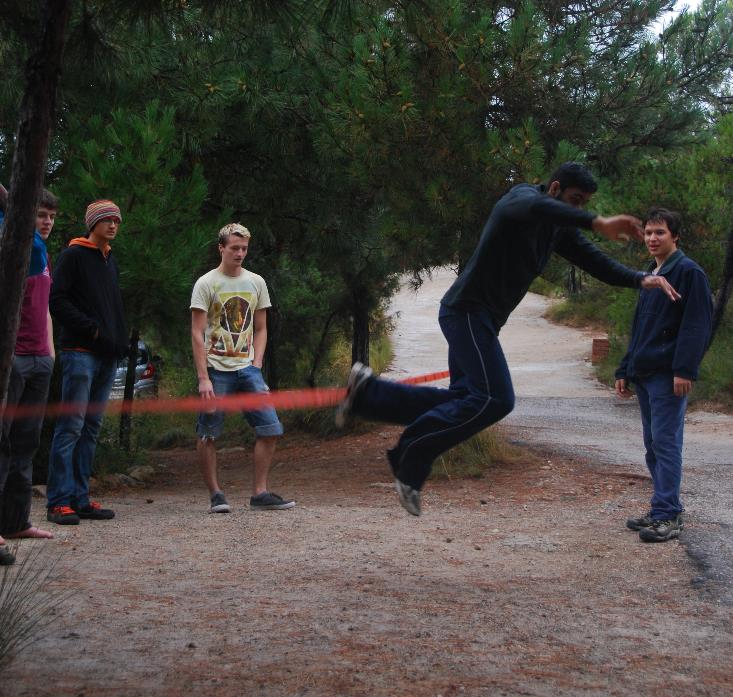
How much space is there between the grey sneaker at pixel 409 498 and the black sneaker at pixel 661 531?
6.75 feet

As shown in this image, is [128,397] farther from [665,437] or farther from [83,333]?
[665,437]

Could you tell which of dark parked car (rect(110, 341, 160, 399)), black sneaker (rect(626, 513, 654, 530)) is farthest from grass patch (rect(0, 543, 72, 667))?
dark parked car (rect(110, 341, 160, 399))

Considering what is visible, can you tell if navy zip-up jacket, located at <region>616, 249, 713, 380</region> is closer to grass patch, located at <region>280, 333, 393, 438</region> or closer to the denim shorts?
the denim shorts

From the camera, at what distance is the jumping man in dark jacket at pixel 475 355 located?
17.0 feet

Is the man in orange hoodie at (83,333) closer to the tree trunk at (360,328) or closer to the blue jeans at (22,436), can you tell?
the blue jeans at (22,436)

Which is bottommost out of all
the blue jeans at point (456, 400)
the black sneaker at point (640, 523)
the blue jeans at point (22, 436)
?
the black sneaker at point (640, 523)

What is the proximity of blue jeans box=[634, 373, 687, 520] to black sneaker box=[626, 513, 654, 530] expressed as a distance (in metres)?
0.04

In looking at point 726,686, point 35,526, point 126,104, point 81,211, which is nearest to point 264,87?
point 126,104

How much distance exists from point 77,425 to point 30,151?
382 cm

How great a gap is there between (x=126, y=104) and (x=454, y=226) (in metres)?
3.25

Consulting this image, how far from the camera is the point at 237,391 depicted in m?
7.54

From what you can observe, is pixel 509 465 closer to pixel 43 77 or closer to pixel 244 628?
pixel 244 628

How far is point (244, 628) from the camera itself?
4516mm

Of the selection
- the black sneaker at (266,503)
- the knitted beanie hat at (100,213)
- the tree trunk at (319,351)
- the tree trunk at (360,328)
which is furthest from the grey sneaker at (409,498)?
the tree trunk at (319,351)
